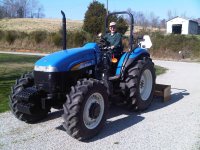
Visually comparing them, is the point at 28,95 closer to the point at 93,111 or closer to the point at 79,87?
the point at 79,87

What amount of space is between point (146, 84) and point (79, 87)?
302 cm

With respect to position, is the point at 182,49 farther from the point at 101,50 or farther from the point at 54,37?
the point at 101,50

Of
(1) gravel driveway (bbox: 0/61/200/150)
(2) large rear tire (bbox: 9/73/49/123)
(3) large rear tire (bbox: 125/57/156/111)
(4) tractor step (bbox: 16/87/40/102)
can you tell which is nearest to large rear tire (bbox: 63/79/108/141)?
(1) gravel driveway (bbox: 0/61/200/150)

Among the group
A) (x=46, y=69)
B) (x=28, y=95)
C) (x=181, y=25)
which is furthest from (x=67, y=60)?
(x=181, y=25)

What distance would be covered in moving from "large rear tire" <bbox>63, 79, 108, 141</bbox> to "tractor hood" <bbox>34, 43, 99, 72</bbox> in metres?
0.46

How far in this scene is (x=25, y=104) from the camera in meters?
6.23

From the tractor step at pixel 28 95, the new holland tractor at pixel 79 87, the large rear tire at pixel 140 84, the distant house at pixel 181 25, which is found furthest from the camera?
the distant house at pixel 181 25

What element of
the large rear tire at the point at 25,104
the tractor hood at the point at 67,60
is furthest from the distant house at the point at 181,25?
the large rear tire at the point at 25,104

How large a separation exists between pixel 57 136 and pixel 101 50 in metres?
2.24

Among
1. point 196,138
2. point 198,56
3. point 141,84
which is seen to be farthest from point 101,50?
point 198,56

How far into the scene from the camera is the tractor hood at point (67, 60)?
597cm

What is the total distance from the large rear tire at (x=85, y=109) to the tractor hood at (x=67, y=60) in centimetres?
46

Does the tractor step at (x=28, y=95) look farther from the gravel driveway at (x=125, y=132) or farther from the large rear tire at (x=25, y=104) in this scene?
the gravel driveway at (x=125, y=132)

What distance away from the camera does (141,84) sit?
811 centimetres
